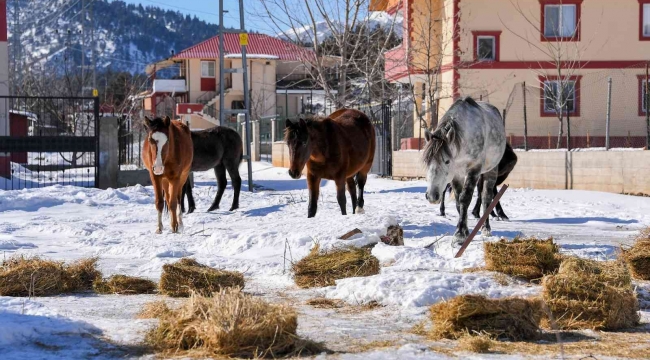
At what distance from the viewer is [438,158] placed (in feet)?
35.8

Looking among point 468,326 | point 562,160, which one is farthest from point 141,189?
point 468,326

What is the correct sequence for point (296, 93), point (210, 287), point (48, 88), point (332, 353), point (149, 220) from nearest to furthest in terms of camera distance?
point (332, 353), point (210, 287), point (149, 220), point (48, 88), point (296, 93)

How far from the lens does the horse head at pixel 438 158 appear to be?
10.8 meters

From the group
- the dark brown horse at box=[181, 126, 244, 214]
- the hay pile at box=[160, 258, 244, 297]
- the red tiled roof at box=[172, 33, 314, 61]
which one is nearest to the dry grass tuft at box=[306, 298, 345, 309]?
the hay pile at box=[160, 258, 244, 297]

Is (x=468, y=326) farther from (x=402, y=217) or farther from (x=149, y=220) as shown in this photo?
(x=149, y=220)

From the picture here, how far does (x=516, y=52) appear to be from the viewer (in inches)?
1570

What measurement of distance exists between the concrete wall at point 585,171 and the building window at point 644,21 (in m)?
18.9

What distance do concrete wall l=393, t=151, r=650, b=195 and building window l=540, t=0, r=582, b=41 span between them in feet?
57.9

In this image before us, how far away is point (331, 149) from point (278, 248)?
3.39 metres

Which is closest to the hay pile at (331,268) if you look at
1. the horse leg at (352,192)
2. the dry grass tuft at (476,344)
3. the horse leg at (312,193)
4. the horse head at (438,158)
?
the horse head at (438,158)

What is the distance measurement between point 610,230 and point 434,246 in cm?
433

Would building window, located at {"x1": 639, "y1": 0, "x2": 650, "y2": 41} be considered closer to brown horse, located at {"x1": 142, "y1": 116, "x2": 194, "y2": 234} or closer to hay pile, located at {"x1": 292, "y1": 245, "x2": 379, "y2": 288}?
brown horse, located at {"x1": 142, "y1": 116, "x2": 194, "y2": 234}

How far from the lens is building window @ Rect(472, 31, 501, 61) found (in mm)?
39750

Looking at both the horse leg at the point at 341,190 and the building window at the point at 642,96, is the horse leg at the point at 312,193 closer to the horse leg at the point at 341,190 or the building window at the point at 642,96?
the horse leg at the point at 341,190
